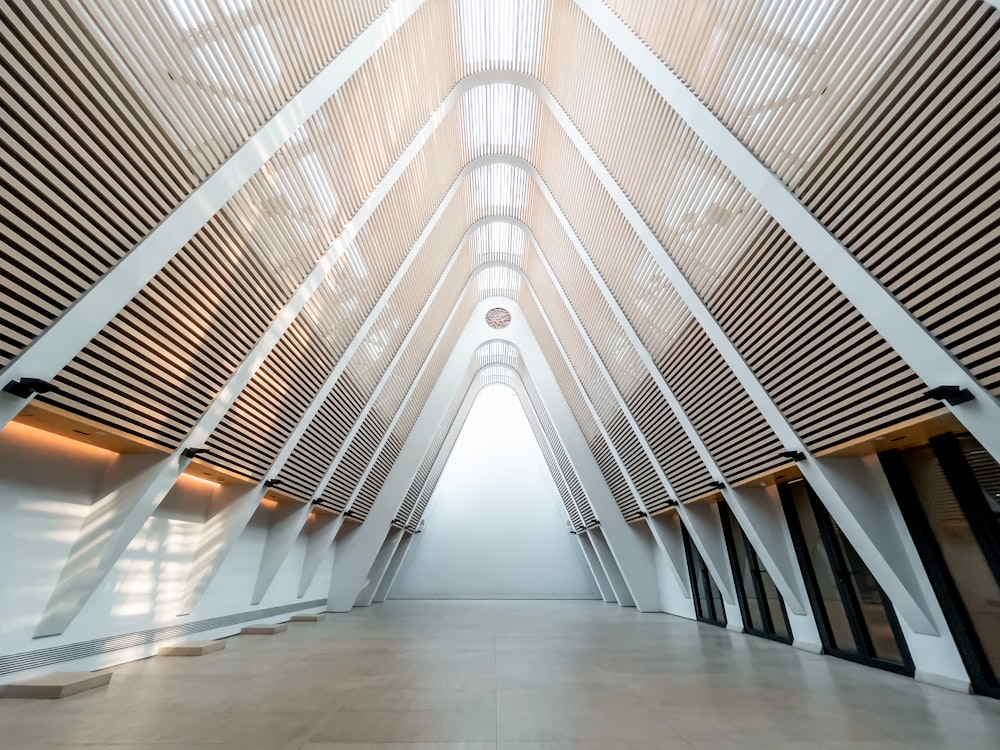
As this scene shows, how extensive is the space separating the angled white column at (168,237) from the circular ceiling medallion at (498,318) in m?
11.5

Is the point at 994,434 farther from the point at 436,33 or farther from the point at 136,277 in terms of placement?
the point at 436,33

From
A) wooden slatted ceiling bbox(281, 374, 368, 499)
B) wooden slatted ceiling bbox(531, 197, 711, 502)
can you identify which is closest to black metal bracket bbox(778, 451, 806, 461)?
wooden slatted ceiling bbox(531, 197, 711, 502)

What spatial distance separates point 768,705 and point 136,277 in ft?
23.3

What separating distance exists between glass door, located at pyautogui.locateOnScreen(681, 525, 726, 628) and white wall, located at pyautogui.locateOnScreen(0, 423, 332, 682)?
10.7 meters

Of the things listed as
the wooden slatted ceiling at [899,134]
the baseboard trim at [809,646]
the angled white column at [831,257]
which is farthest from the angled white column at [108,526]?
the baseboard trim at [809,646]

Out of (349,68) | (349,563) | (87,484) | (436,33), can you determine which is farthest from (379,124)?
(349,563)

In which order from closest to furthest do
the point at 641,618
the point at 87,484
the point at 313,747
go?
the point at 313,747, the point at 87,484, the point at 641,618

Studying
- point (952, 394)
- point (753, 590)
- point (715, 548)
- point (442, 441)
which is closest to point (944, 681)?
point (952, 394)

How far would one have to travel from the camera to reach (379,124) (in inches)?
302

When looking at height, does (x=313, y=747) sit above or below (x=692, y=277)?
below

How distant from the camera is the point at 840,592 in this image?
275 inches

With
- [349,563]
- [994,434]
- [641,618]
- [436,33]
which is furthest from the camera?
[349,563]

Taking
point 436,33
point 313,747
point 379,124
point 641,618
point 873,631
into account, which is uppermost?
point 436,33

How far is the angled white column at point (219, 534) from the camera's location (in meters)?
7.99
